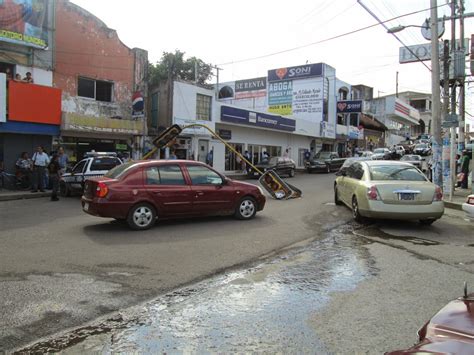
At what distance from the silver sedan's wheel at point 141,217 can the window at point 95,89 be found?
42.0 feet

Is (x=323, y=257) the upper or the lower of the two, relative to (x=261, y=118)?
lower

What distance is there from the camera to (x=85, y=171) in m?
15.1

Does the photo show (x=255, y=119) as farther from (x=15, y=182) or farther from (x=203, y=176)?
(x=203, y=176)

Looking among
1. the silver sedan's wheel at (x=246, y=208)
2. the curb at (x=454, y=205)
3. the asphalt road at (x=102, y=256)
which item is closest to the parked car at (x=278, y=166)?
the curb at (x=454, y=205)

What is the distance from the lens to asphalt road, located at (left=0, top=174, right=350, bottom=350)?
4.45 metres

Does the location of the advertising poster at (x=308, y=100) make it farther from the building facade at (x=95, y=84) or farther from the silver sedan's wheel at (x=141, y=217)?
the silver sedan's wheel at (x=141, y=217)

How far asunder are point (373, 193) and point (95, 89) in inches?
613

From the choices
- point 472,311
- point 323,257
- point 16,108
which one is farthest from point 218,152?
point 472,311

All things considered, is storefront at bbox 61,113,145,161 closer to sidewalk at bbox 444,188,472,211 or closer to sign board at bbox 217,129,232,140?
sign board at bbox 217,129,232,140

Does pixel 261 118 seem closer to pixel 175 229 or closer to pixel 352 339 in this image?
pixel 175 229

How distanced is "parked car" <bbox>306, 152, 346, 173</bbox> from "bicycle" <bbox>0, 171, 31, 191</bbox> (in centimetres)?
2034

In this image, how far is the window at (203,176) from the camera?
9547mm

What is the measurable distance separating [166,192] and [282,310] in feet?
16.4

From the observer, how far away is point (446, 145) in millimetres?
14891
